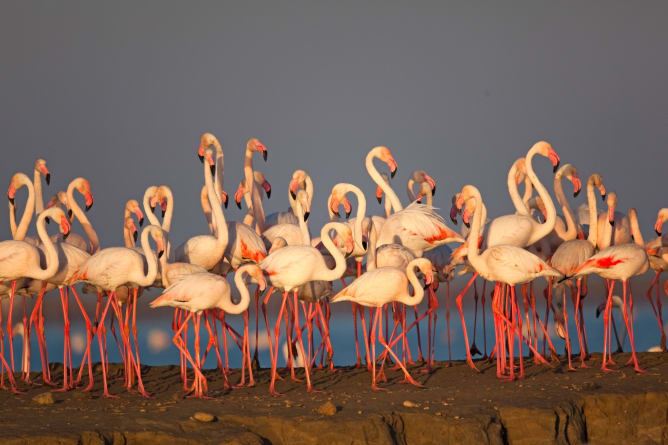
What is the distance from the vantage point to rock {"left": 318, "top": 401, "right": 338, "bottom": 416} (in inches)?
286

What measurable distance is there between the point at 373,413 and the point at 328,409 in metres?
0.30

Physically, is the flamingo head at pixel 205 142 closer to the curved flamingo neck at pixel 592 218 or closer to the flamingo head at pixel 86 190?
the flamingo head at pixel 86 190

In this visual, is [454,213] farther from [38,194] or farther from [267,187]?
[38,194]

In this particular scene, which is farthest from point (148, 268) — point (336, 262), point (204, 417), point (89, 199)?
point (204, 417)

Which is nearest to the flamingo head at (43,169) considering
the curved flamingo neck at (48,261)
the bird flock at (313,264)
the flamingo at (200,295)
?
the bird flock at (313,264)

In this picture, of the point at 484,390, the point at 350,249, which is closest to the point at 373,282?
the point at 350,249

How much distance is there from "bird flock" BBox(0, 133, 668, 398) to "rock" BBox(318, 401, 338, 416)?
133 cm

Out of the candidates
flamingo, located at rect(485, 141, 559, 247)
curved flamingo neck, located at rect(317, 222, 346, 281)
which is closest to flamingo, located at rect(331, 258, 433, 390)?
curved flamingo neck, located at rect(317, 222, 346, 281)

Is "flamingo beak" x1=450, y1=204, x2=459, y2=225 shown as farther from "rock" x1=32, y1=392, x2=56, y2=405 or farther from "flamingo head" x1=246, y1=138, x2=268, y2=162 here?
"rock" x1=32, y1=392, x2=56, y2=405

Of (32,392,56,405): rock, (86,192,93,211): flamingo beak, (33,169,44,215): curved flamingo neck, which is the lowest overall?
(32,392,56,405): rock

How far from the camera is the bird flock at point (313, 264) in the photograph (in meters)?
8.73

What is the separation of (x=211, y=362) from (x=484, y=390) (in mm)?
6590

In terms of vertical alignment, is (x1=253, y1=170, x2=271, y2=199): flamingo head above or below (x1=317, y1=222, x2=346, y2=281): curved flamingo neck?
above

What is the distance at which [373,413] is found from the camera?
7293 mm
